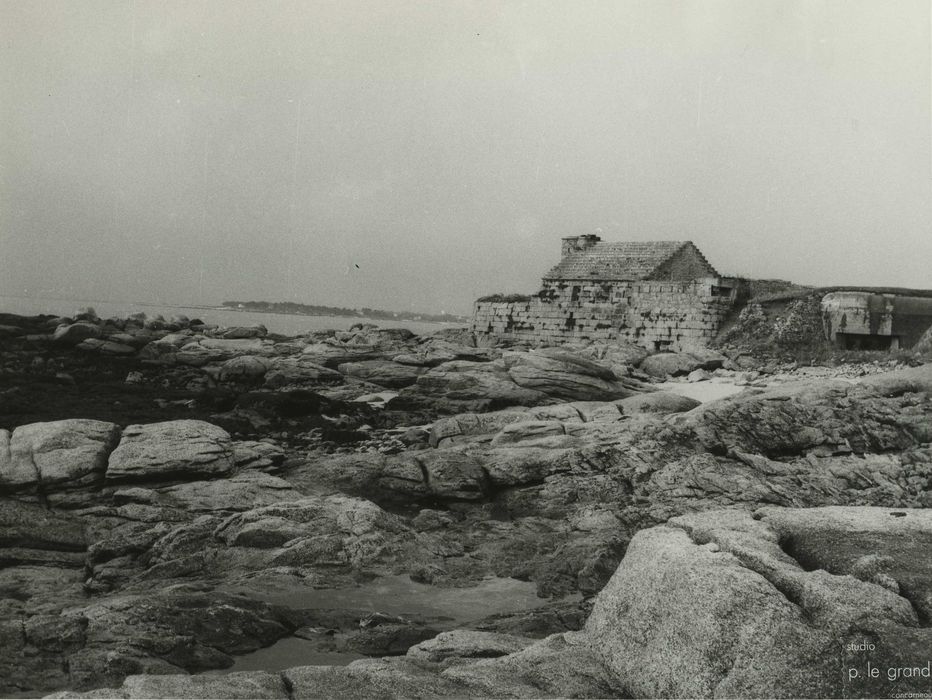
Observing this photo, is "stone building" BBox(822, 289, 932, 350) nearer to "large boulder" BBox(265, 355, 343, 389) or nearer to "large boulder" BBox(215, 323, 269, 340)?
"large boulder" BBox(265, 355, 343, 389)

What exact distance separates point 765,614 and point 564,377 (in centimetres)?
1393

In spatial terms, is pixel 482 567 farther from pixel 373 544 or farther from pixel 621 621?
pixel 621 621

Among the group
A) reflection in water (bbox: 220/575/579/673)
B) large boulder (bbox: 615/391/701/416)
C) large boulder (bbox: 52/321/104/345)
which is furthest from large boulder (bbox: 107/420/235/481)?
large boulder (bbox: 52/321/104/345)

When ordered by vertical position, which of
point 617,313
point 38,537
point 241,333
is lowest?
point 38,537

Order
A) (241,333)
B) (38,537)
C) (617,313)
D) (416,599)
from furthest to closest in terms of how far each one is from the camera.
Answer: (241,333) → (617,313) → (38,537) → (416,599)

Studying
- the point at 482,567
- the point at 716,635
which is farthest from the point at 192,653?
the point at 716,635

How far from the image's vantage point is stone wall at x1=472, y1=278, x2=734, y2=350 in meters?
26.3

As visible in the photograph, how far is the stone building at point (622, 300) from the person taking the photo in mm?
26516

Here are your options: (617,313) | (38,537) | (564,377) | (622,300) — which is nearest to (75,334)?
(564,377)

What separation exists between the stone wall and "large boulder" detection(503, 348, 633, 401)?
A: 818 cm

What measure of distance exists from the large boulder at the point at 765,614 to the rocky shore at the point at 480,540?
0.06ft

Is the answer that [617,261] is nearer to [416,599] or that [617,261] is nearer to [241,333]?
[241,333]

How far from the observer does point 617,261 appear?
3095 cm

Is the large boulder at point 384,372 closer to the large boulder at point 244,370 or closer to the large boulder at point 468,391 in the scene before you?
the large boulder at point 468,391
